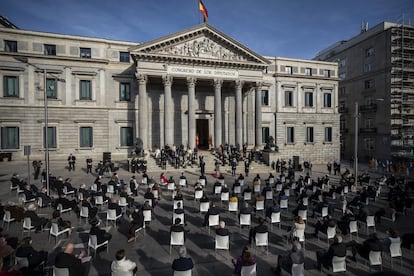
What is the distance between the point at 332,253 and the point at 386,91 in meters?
43.8

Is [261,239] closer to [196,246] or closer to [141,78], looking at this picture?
[196,246]

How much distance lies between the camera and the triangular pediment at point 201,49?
2711 centimetres

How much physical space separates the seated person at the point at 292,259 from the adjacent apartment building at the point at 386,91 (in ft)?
135

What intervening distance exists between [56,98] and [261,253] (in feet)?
101

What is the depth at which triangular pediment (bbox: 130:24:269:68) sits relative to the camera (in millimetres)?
27109

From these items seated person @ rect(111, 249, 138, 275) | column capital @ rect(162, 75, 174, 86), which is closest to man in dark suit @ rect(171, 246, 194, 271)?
seated person @ rect(111, 249, 138, 275)

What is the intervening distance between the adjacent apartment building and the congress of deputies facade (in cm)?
2153

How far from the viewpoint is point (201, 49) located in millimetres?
29234

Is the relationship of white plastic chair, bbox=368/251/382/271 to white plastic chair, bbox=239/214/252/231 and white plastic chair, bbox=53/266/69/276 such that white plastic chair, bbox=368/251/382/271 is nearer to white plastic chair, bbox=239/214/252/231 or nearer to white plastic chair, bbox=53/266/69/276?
white plastic chair, bbox=239/214/252/231

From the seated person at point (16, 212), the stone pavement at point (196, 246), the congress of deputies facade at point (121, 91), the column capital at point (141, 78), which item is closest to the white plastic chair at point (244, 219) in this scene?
the stone pavement at point (196, 246)

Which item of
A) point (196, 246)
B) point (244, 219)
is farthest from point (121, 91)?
point (196, 246)

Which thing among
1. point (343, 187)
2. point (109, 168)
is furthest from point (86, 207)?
point (343, 187)

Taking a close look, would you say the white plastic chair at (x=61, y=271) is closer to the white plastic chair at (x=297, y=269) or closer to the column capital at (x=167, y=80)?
the white plastic chair at (x=297, y=269)

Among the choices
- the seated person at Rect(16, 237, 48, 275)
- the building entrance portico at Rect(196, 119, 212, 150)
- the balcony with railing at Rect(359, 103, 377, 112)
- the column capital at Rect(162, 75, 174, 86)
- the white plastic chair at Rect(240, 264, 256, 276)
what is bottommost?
the white plastic chair at Rect(240, 264, 256, 276)
